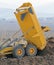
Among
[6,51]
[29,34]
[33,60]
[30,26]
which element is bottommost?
[33,60]

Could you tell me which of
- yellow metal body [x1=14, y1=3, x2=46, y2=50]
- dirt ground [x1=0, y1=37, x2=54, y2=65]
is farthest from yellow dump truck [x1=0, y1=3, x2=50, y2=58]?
dirt ground [x1=0, y1=37, x2=54, y2=65]

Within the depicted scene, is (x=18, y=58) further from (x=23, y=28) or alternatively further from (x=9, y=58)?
(x=23, y=28)

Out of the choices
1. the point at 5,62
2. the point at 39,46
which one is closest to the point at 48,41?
the point at 39,46

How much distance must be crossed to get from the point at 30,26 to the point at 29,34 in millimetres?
370

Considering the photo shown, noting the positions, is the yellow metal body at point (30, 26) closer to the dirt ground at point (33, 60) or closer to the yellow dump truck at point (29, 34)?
the yellow dump truck at point (29, 34)

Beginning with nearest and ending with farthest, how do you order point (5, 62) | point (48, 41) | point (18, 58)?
point (5, 62) → point (18, 58) → point (48, 41)

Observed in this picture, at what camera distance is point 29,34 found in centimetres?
1543

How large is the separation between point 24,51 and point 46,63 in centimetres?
163

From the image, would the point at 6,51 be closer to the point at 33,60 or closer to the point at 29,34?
the point at 29,34

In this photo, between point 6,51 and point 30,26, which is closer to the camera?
point 6,51

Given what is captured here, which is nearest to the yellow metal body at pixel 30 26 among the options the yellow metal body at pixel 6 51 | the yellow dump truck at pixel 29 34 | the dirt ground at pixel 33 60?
the yellow dump truck at pixel 29 34

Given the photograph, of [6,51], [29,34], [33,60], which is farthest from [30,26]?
[33,60]

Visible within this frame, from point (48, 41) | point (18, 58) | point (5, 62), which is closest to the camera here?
point (5, 62)

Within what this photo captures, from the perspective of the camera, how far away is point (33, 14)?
50.8ft
